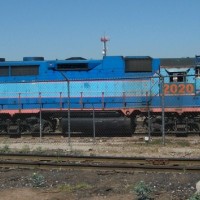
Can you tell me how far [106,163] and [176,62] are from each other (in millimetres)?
10193

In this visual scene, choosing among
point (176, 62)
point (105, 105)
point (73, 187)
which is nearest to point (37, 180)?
point (73, 187)

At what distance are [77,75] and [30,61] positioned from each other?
2.65 m

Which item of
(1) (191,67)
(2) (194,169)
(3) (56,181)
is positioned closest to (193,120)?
(1) (191,67)

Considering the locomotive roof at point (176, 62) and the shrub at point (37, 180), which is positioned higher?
the locomotive roof at point (176, 62)

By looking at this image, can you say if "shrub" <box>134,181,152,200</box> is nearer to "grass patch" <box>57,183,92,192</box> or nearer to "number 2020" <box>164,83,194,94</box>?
"grass patch" <box>57,183,92,192</box>

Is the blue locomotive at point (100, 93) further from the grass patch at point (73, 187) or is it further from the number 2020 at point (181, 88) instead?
the grass patch at point (73, 187)

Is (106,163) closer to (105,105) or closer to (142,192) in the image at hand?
(142,192)

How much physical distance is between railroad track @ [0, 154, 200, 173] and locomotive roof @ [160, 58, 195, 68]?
31.3 feet

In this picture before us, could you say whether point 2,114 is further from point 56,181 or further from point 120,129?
point 56,181

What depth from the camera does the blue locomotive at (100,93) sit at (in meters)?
21.7

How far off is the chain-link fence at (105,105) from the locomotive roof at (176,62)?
0.66 meters

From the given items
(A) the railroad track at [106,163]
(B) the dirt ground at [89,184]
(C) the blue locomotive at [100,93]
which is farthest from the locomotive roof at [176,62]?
(A) the railroad track at [106,163]

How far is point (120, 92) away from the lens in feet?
72.4

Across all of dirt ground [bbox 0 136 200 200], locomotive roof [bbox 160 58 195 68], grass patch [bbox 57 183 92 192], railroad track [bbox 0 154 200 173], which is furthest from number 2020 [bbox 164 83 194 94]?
grass patch [bbox 57 183 92 192]
